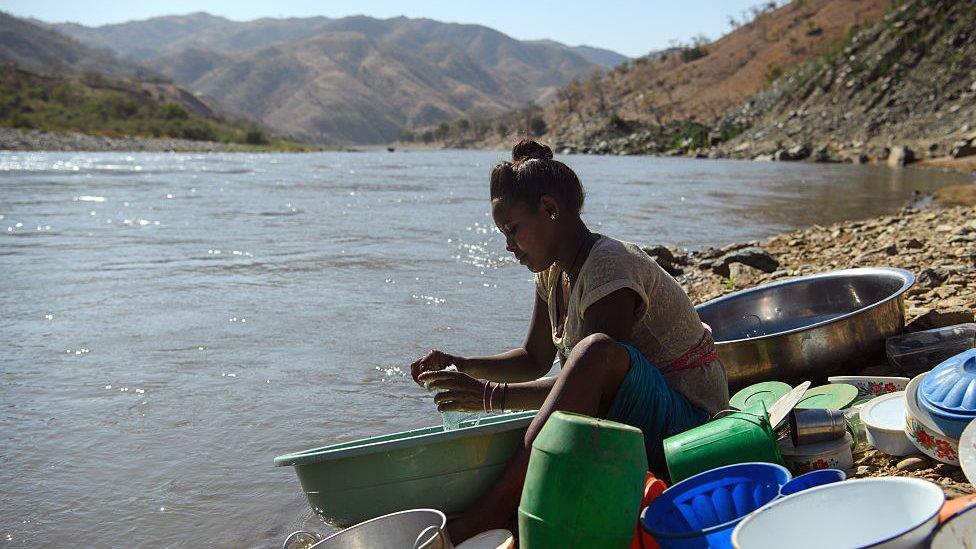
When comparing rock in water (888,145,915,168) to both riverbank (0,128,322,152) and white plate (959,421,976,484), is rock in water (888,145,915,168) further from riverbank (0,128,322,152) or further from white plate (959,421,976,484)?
riverbank (0,128,322,152)

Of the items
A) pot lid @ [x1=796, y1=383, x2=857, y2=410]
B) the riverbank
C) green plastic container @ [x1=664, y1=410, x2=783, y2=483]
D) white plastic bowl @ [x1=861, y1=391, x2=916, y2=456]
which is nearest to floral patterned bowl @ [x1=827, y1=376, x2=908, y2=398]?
pot lid @ [x1=796, y1=383, x2=857, y2=410]

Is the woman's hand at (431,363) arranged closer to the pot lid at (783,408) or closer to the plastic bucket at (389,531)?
the plastic bucket at (389,531)

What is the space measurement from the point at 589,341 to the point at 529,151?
2.39 ft

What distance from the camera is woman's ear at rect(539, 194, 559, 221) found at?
108 inches

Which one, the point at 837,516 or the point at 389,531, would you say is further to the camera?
the point at 389,531

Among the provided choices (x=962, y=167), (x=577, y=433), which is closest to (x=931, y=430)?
(x=577, y=433)

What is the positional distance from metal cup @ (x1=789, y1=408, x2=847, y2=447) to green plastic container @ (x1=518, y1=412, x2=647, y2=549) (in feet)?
3.03

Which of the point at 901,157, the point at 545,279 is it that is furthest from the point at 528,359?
the point at 901,157

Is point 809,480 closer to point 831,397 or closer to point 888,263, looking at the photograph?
point 831,397

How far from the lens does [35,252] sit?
36.5 feet

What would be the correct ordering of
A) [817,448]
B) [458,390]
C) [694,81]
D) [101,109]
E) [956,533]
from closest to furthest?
[956,533]
[458,390]
[817,448]
[694,81]
[101,109]

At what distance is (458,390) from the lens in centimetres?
268

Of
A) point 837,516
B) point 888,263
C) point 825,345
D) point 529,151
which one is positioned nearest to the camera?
point 837,516

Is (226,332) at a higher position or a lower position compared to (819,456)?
lower
